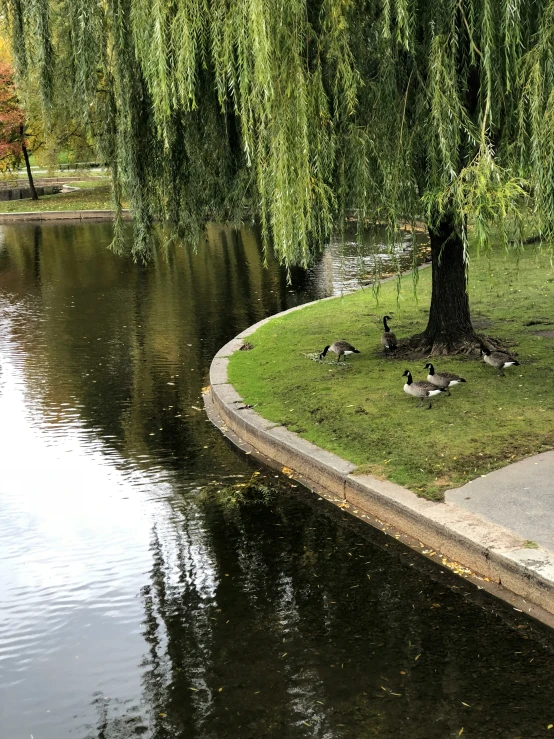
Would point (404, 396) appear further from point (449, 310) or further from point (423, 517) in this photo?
point (423, 517)

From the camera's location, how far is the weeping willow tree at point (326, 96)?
28.1ft

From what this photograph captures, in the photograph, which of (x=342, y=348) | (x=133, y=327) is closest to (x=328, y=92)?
(x=342, y=348)

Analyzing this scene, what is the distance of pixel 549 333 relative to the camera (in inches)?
536

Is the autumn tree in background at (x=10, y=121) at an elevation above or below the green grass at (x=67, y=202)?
above

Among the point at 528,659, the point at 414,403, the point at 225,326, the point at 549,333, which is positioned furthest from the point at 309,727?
the point at 225,326

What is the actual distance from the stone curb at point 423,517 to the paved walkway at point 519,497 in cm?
13

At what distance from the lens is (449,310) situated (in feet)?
41.1

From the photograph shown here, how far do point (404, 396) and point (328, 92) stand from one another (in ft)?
12.1

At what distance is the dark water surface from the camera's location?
5.21m

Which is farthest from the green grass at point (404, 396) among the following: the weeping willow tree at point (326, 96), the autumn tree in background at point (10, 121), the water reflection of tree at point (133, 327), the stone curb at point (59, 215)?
the autumn tree in background at point (10, 121)

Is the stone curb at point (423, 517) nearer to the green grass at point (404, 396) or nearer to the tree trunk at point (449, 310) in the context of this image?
the green grass at point (404, 396)

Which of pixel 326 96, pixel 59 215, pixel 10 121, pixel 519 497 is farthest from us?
pixel 10 121

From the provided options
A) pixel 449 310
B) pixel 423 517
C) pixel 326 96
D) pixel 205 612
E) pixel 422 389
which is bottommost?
pixel 205 612

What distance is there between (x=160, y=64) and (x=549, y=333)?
760 cm
